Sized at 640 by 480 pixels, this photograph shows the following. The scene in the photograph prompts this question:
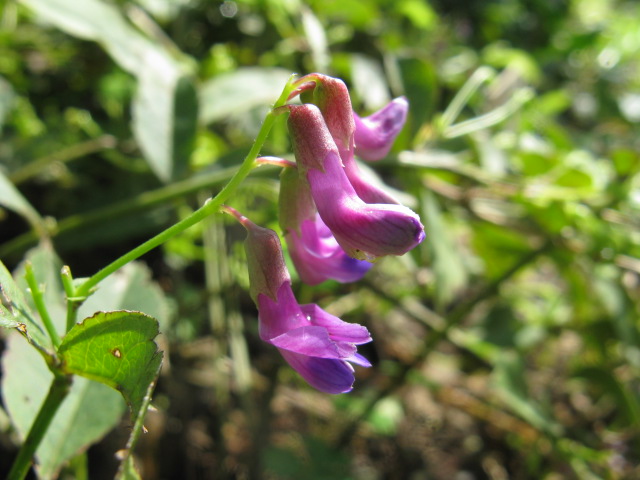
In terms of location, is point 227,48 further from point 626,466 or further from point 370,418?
point 626,466

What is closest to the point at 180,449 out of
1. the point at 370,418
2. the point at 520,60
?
the point at 370,418

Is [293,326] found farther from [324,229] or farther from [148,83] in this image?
[148,83]

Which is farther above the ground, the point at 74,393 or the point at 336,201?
the point at 336,201

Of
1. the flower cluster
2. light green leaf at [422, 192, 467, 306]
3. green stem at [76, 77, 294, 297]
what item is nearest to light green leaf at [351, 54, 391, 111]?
light green leaf at [422, 192, 467, 306]

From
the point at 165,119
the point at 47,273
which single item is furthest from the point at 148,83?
the point at 47,273

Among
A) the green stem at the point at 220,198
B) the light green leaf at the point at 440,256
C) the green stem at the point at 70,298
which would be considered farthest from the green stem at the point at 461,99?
the green stem at the point at 70,298

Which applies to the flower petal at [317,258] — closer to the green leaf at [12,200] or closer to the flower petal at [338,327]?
the flower petal at [338,327]
